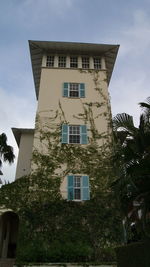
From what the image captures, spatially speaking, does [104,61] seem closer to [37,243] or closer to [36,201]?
[36,201]

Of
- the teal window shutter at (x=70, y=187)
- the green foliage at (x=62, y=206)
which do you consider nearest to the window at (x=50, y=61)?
the green foliage at (x=62, y=206)

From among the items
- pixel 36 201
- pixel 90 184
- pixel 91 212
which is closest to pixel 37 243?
pixel 36 201

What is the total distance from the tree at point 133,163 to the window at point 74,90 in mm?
9374

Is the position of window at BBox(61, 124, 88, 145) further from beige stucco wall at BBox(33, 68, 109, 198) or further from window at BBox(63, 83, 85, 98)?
window at BBox(63, 83, 85, 98)

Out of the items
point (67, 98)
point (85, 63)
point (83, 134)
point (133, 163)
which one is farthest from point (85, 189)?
point (85, 63)

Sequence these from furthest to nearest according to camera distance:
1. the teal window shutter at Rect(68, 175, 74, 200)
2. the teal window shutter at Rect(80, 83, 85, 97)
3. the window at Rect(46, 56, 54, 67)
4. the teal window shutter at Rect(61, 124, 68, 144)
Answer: the window at Rect(46, 56, 54, 67) < the teal window shutter at Rect(80, 83, 85, 97) < the teal window shutter at Rect(61, 124, 68, 144) < the teal window shutter at Rect(68, 175, 74, 200)

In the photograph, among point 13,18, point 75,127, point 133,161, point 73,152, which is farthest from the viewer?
point 75,127

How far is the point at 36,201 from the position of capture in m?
13.8

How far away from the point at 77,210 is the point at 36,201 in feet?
7.70

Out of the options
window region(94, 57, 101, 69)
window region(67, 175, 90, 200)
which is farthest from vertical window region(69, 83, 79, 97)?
window region(67, 175, 90, 200)

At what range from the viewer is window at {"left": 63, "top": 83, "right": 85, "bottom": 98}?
18230mm

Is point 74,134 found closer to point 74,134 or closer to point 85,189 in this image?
point 74,134

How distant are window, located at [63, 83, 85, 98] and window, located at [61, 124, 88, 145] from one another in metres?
2.68

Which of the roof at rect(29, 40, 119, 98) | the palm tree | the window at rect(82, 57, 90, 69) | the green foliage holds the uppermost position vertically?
the roof at rect(29, 40, 119, 98)
